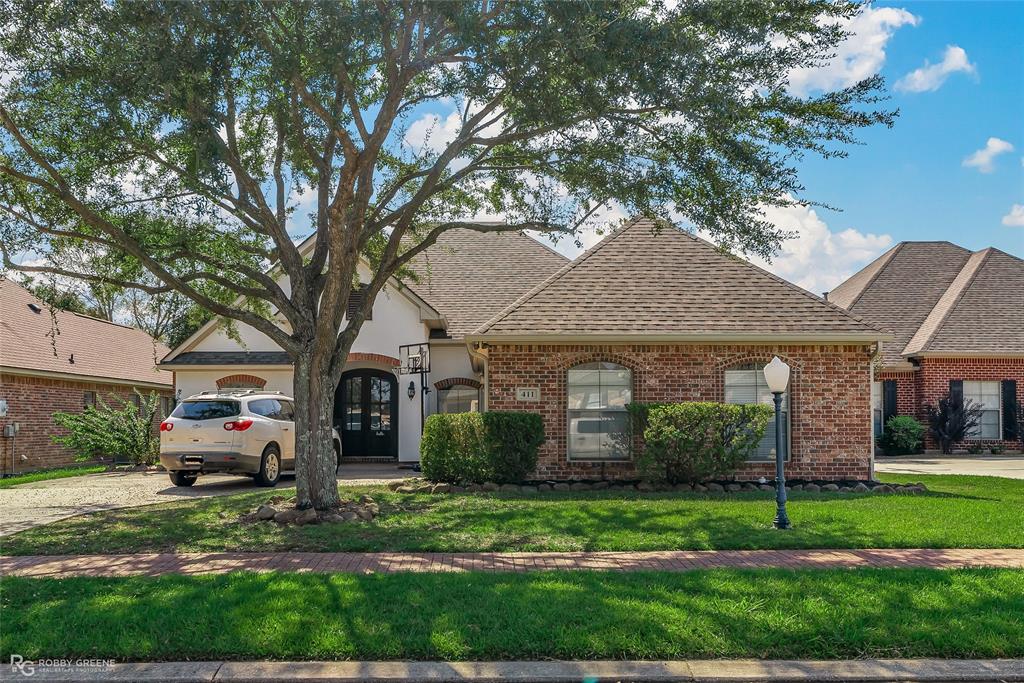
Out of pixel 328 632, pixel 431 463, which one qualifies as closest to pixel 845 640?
pixel 328 632

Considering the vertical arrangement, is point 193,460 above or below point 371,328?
below

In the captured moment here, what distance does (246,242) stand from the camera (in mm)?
14156

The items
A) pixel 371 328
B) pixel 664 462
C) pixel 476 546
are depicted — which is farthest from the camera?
A: pixel 371 328

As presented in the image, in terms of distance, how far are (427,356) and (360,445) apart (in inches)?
139

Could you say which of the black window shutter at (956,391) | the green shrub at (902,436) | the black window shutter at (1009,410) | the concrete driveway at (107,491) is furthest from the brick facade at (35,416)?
the black window shutter at (1009,410)

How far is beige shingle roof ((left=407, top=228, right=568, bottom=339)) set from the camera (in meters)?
21.5

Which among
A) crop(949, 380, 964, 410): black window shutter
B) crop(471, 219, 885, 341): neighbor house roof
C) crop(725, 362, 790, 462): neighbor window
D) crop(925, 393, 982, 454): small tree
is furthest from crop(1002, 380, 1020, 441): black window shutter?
crop(725, 362, 790, 462): neighbor window

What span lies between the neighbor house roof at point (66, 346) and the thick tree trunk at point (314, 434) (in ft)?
37.6

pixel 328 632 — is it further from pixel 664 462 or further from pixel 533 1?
pixel 664 462

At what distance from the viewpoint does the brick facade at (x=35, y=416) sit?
2178 centimetres

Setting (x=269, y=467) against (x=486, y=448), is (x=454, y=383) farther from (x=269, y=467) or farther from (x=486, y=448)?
(x=486, y=448)

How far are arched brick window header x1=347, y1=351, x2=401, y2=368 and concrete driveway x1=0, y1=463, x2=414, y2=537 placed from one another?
257 centimetres

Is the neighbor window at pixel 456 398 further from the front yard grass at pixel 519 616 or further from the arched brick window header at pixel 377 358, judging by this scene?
the front yard grass at pixel 519 616

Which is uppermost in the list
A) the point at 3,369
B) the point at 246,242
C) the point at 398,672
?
the point at 246,242
